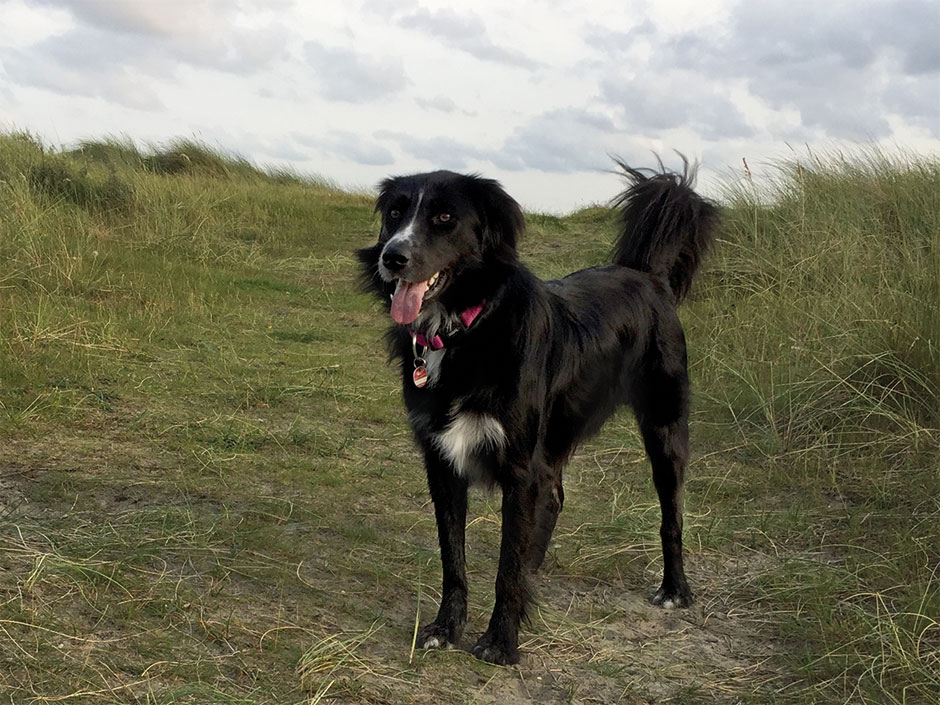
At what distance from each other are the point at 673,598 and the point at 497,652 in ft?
2.96

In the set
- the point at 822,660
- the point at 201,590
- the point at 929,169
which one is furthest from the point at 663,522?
the point at 929,169

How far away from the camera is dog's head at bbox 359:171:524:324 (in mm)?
2848

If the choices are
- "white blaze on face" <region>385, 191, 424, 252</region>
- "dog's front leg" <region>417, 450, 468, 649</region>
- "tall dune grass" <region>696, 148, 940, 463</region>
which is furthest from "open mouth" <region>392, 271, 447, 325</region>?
"tall dune grass" <region>696, 148, 940, 463</region>

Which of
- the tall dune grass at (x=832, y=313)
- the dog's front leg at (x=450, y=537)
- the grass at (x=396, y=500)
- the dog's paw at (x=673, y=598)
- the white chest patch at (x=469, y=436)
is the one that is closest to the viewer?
the grass at (x=396, y=500)

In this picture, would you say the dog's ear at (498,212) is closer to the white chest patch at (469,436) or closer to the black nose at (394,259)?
the black nose at (394,259)

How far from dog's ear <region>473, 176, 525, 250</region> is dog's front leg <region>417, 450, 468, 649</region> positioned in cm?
76

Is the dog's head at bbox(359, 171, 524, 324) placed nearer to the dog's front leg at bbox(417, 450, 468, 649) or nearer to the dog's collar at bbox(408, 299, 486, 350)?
the dog's collar at bbox(408, 299, 486, 350)

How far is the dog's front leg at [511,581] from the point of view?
9.23 ft

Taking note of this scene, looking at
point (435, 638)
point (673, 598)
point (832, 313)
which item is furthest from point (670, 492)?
point (832, 313)

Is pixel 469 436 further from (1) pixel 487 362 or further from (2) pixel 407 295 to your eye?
(2) pixel 407 295

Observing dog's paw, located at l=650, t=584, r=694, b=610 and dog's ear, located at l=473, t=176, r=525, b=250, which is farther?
dog's paw, located at l=650, t=584, r=694, b=610

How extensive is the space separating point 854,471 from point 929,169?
553 centimetres

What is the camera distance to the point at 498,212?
3.03 m

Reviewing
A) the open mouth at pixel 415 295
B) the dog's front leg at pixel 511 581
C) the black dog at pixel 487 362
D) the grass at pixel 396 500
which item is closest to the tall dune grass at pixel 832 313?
the grass at pixel 396 500
